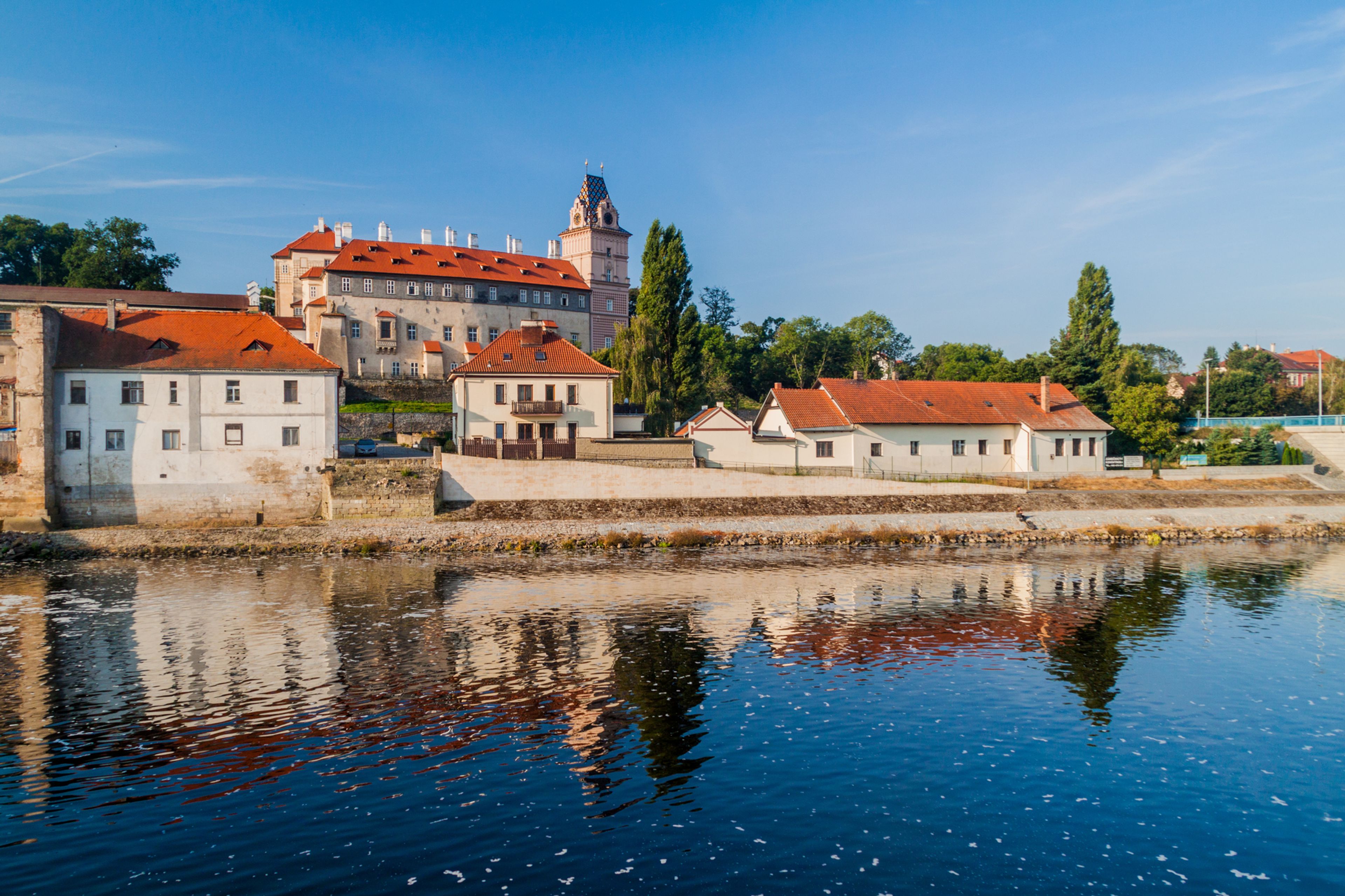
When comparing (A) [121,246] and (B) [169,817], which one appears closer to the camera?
(B) [169,817]

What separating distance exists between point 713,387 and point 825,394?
25272mm

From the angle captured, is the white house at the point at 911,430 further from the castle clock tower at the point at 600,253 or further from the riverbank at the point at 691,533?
the castle clock tower at the point at 600,253

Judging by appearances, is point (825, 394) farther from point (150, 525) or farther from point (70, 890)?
point (70, 890)

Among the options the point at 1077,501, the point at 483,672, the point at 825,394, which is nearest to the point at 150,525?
the point at 483,672

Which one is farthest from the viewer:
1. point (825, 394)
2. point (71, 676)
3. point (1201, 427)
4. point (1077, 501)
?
point (1201, 427)

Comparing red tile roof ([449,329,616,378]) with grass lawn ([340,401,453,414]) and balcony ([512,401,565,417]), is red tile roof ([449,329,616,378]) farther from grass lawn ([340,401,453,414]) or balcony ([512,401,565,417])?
grass lawn ([340,401,453,414])

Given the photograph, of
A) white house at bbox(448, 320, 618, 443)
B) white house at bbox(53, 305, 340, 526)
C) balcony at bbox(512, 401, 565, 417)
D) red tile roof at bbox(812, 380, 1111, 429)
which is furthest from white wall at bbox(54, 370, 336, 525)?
red tile roof at bbox(812, 380, 1111, 429)

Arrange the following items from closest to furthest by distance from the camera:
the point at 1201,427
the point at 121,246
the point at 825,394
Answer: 1. the point at 825,394
2. the point at 1201,427
3. the point at 121,246

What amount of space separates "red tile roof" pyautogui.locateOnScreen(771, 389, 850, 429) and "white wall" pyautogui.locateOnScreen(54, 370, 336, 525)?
2455 centimetres

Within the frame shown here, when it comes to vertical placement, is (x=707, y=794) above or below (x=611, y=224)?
below

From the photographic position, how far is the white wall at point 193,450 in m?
37.0

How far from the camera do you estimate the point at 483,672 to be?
1845 cm

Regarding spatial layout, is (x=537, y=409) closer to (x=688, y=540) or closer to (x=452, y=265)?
(x=688, y=540)

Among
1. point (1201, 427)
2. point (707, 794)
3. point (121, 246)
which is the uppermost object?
point (121, 246)
